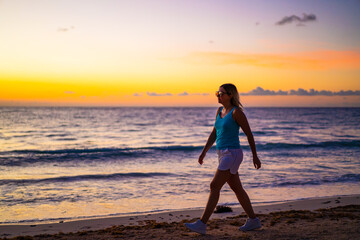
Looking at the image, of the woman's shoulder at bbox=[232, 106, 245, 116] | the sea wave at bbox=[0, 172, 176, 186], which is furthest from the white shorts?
the sea wave at bbox=[0, 172, 176, 186]

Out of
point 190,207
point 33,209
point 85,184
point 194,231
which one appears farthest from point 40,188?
point 194,231

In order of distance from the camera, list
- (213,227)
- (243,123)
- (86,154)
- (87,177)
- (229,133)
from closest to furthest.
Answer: (243,123) → (229,133) → (213,227) → (87,177) → (86,154)

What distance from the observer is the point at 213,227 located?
4.71 m

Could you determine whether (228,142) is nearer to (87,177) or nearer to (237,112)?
(237,112)

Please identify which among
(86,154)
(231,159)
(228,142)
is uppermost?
(228,142)

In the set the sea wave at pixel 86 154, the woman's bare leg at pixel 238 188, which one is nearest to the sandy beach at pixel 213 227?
the woman's bare leg at pixel 238 188

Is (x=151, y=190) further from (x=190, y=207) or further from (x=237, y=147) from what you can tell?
(x=237, y=147)

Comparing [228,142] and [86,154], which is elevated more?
[228,142]

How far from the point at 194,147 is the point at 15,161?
34.4 ft

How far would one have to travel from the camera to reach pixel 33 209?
662 cm

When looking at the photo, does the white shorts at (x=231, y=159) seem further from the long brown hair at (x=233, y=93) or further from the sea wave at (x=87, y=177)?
the sea wave at (x=87, y=177)

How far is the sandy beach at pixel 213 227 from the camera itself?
13.9 feet

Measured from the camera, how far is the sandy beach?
13.9 feet

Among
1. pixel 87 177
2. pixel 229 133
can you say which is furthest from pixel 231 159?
pixel 87 177
